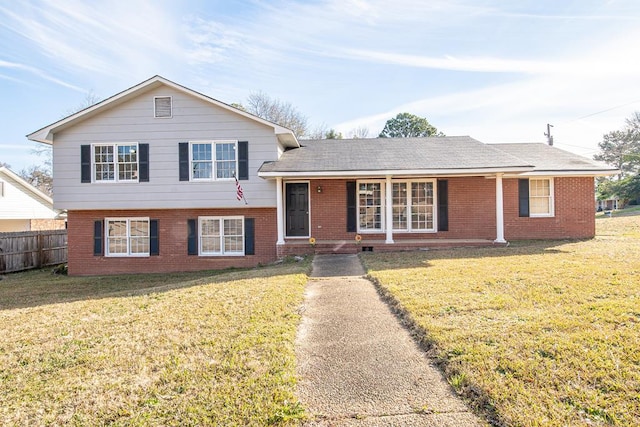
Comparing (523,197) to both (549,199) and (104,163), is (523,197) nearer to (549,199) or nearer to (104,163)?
(549,199)

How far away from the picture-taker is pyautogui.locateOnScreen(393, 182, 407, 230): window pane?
14094 mm

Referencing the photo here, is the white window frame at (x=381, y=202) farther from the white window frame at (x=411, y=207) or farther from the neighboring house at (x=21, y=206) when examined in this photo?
the neighboring house at (x=21, y=206)

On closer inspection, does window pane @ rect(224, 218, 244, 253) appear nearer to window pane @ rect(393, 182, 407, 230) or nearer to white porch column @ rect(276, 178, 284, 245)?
white porch column @ rect(276, 178, 284, 245)

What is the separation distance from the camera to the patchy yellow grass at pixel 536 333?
9.71ft

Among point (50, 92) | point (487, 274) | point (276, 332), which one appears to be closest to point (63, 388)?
point (276, 332)

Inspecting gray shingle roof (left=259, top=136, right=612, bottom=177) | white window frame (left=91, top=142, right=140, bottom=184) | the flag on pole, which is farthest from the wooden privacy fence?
gray shingle roof (left=259, top=136, right=612, bottom=177)

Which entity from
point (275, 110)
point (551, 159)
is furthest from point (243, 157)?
point (275, 110)

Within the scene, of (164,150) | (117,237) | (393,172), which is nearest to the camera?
(393,172)

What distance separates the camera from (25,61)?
1911 cm

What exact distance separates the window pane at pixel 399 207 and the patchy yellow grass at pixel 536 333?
537cm

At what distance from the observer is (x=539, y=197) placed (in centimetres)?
1441

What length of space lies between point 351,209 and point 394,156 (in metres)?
2.53

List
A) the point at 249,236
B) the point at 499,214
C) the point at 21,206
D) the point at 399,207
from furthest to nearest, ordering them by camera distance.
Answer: the point at 21,206 → the point at 399,207 → the point at 249,236 → the point at 499,214

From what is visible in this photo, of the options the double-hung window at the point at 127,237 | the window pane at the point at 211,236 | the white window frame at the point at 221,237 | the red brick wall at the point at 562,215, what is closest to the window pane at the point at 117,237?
the double-hung window at the point at 127,237
